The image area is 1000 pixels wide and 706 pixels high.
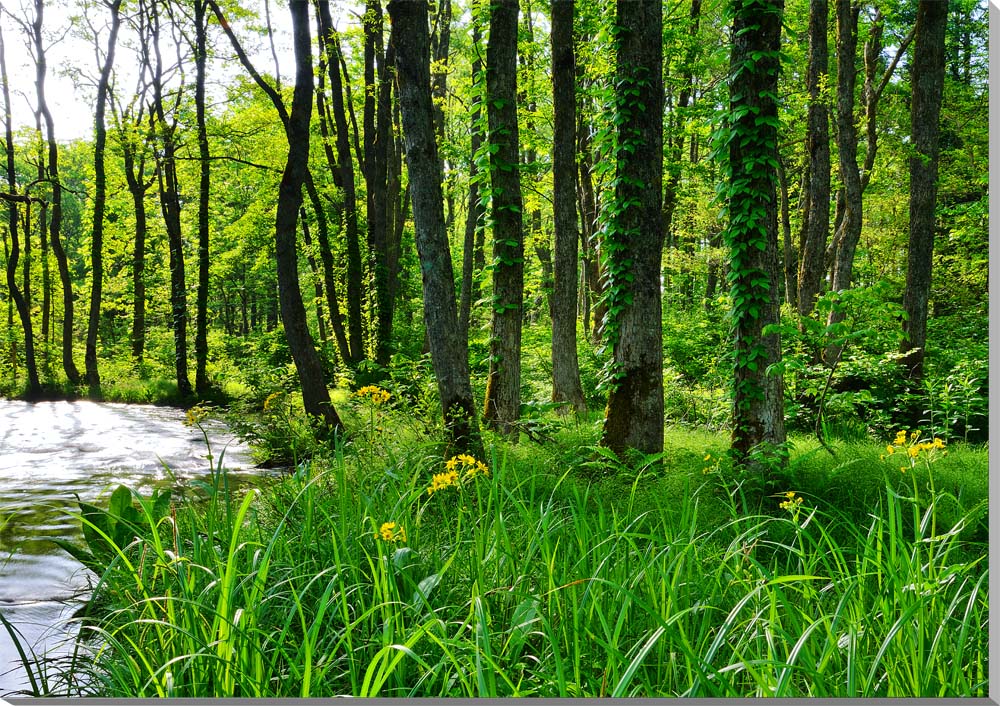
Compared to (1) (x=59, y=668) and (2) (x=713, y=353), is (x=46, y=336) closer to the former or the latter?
(1) (x=59, y=668)

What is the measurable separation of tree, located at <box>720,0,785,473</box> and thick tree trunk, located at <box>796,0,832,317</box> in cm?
468

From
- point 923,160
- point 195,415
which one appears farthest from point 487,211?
point 923,160

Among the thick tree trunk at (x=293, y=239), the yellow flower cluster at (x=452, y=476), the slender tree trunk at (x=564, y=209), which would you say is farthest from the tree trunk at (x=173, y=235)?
the slender tree trunk at (x=564, y=209)

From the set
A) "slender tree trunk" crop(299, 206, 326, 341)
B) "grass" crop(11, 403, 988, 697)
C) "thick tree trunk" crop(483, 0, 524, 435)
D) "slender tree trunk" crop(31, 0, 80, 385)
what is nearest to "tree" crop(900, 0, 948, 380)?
"thick tree trunk" crop(483, 0, 524, 435)

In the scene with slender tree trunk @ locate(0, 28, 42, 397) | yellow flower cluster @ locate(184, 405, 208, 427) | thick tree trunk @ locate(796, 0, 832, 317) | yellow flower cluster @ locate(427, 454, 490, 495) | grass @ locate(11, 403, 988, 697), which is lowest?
grass @ locate(11, 403, 988, 697)

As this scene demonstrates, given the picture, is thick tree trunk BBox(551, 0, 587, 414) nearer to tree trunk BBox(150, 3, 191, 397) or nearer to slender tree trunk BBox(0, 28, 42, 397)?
tree trunk BBox(150, 3, 191, 397)

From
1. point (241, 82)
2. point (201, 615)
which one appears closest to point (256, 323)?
point (241, 82)

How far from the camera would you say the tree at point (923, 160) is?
753cm

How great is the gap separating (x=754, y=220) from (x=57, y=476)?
14.5ft

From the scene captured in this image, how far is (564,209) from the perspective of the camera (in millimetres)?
7711

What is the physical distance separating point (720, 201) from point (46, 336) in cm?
453

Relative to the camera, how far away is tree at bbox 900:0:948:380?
7531 mm

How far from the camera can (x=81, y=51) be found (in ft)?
11.3

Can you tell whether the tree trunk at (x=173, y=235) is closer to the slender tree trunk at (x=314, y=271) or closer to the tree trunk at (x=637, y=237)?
the tree trunk at (x=637, y=237)
